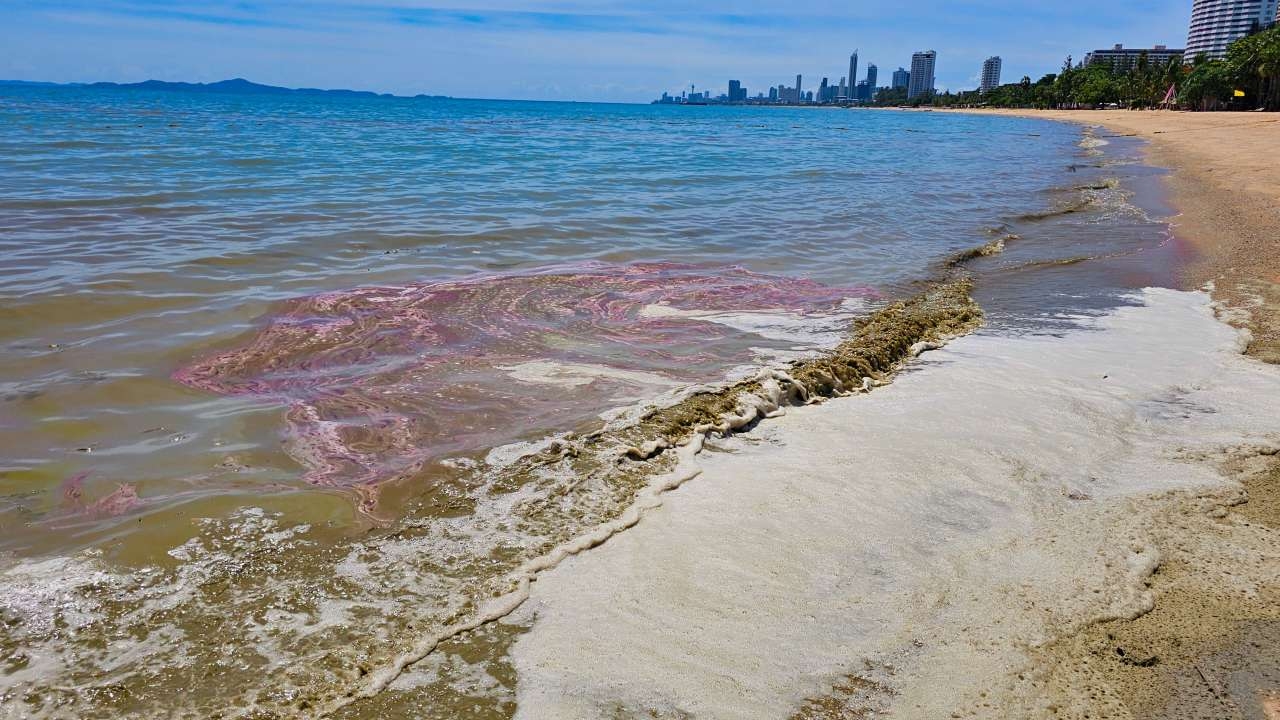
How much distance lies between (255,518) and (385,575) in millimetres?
847

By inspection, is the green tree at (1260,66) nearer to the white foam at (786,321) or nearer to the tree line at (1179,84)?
the tree line at (1179,84)

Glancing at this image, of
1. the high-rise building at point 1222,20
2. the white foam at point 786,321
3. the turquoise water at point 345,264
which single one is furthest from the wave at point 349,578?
the high-rise building at point 1222,20

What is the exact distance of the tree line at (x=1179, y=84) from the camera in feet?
216

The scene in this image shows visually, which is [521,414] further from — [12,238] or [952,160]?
[952,160]

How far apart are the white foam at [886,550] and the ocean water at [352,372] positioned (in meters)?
0.34

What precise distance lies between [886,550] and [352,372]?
3.85 m

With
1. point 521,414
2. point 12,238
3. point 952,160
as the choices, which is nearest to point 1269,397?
point 521,414

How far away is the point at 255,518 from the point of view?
11.4 feet

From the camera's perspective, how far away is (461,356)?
19.4ft

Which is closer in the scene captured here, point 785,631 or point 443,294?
point 785,631

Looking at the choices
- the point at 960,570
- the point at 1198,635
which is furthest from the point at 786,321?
the point at 1198,635

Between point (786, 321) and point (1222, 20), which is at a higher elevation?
point (1222, 20)

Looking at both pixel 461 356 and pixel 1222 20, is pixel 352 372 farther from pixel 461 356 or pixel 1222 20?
pixel 1222 20

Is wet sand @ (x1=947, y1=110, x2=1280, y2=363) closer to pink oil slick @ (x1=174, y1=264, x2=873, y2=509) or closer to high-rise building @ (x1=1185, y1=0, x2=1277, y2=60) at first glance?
pink oil slick @ (x1=174, y1=264, x2=873, y2=509)
